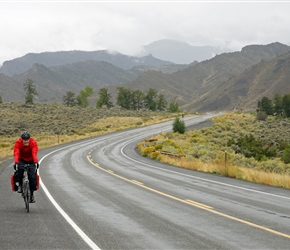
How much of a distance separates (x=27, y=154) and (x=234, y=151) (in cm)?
3103

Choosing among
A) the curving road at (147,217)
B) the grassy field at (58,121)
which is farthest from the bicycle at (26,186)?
the grassy field at (58,121)

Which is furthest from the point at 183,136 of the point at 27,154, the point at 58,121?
the point at 58,121

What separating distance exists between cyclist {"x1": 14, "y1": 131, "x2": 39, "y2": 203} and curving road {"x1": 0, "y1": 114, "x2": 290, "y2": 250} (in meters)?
0.79

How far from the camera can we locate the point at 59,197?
12.9m

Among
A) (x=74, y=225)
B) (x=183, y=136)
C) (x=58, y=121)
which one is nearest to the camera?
(x=74, y=225)

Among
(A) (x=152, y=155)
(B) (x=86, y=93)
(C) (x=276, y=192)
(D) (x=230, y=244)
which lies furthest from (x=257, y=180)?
(B) (x=86, y=93)

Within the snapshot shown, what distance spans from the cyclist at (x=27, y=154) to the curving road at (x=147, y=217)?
793 mm

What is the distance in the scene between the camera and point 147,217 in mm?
9742

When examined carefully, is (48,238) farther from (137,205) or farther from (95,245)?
(137,205)

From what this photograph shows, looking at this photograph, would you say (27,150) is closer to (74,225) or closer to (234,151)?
(74,225)

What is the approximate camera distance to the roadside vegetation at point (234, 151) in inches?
813

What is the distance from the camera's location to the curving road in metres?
7.45

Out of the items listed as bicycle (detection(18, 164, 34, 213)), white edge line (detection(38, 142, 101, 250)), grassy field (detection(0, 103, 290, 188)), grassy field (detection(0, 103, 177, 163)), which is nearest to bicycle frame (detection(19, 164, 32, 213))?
bicycle (detection(18, 164, 34, 213))

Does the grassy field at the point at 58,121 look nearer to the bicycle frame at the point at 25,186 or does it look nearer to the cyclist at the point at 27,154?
the cyclist at the point at 27,154
